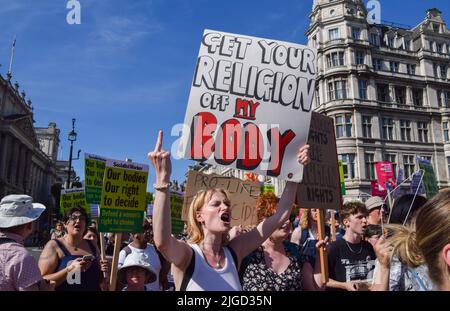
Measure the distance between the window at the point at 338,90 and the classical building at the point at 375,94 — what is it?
0.34 feet

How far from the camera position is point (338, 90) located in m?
40.8

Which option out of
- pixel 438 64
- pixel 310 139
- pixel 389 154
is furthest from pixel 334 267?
pixel 438 64

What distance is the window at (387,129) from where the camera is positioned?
41.7 metres

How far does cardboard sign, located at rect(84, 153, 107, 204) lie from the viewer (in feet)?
26.4

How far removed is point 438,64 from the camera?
45.7m

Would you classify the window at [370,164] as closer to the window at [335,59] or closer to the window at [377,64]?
the window at [335,59]

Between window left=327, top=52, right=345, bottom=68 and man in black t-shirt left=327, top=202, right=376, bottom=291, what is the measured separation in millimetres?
39298

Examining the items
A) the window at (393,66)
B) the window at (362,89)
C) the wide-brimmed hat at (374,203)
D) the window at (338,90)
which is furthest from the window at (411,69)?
the wide-brimmed hat at (374,203)

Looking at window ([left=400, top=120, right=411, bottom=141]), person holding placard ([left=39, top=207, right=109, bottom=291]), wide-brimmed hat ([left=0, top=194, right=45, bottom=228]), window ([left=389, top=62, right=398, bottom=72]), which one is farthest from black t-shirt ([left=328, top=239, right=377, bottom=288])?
window ([left=389, top=62, right=398, bottom=72])

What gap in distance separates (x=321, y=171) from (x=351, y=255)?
1.12 m

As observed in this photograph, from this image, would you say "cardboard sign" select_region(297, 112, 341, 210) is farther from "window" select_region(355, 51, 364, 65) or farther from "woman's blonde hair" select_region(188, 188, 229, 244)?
"window" select_region(355, 51, 364, 65)

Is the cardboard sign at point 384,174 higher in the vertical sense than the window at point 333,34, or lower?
lower

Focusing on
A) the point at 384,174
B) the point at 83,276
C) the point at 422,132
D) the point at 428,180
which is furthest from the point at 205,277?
the point at 422,132

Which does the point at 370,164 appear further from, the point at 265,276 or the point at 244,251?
the point at 244,251
